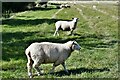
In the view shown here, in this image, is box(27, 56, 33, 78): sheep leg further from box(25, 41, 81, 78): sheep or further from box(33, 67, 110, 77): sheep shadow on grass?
box(33, 67, 110, 77): sheep shadow on grass

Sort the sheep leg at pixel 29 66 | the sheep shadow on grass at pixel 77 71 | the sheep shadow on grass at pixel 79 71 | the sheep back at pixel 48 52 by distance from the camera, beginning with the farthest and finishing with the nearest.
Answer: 1. the sheep shadow on grass at pixel 79 71
2. the sheep shadow on grass at pixel 77 71
3. the sheep leg at pixel 29 66
4. the sheep back at pixel 48 52

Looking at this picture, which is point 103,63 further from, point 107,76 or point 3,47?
point 3,47

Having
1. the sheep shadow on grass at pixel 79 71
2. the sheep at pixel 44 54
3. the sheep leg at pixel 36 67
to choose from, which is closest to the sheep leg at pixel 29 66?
the sheep at pixel 44 54

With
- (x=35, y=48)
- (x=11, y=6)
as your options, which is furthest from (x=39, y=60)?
(x=11, y=6)

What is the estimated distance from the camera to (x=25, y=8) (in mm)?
74875

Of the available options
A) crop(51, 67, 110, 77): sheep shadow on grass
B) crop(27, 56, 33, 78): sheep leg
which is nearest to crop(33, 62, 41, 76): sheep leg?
crop(27, 56, 33, 78): sheep leg

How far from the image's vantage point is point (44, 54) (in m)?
13.9

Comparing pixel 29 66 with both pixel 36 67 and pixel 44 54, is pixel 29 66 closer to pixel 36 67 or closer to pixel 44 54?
pixel 36 67

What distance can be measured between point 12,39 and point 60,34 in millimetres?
4205

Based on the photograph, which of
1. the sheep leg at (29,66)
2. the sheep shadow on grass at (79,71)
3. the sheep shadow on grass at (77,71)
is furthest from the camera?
the sheep shadow on grass at (79,71)

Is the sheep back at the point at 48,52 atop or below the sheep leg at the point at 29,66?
atop

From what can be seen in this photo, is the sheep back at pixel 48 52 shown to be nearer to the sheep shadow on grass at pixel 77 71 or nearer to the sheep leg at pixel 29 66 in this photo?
the sheep leg at pixel 29 66

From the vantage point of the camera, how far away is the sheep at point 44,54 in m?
13.7

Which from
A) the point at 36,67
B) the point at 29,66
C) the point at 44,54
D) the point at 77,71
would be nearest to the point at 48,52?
the point at 44,54
